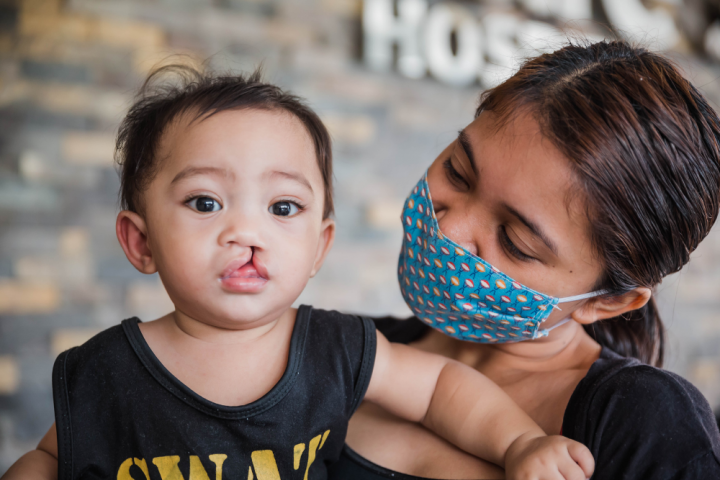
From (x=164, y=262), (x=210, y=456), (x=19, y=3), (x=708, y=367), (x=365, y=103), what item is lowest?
(x=708, y=367)

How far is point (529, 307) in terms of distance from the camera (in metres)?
1.09

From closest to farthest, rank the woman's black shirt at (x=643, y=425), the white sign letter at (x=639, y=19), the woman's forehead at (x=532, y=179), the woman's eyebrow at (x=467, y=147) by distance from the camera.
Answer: the woman's black shirt at (x=643, y=425), the woman's forehead at (x=532, y=179), the woman's eyebrow at (x=467, y=147), the white sign letter at (x=639, y=19)

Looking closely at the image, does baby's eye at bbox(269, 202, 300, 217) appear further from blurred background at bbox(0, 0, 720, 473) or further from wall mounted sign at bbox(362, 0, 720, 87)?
wall mounted sign at bbox(362, 0, 720, 87)

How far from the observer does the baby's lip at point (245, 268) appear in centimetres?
90

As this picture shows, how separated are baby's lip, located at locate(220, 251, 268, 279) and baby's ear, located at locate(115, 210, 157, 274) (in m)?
0.22

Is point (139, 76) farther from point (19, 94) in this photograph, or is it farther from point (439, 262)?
point (439, 262)

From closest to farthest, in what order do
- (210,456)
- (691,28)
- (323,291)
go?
(210,456), (323,291), (691,28)

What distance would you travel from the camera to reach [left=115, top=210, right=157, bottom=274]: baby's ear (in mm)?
1042

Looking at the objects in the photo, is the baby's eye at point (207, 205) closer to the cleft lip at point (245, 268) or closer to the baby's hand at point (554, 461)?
the cleft lip at point (245, 268)

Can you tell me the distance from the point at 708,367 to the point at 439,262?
4217 millimetres

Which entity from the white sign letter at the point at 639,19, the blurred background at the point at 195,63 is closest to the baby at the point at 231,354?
the blurred background at the point at 195,63

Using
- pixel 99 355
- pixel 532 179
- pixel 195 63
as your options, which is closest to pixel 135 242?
pixel 99 355

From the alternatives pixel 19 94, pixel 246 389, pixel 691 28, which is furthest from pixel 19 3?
pixel 691 28

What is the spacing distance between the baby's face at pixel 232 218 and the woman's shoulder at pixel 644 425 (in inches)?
22.1
